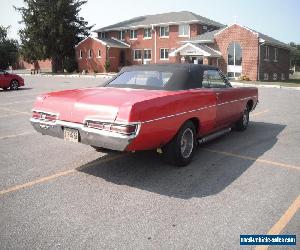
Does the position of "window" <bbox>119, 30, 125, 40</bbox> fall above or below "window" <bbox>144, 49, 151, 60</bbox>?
above

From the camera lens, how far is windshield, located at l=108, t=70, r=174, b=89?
5.70 metres

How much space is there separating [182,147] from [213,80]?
1828 millimetres

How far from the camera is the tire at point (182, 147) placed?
5227mm

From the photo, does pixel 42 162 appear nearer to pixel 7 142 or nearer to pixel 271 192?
pixel 7 142

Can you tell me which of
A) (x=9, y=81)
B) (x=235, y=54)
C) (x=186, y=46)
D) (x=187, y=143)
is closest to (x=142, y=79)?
(x=187, y=143)

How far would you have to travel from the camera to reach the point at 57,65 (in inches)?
1984

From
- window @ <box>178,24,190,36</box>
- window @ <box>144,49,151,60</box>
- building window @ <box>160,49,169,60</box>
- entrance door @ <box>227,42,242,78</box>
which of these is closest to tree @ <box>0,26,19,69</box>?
window @ <box>144,49,151,60</box>

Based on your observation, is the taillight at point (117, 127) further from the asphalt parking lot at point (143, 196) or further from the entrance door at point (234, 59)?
the entrance door at point (234, 59)

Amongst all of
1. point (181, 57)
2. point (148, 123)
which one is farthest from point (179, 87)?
point (181, 57)

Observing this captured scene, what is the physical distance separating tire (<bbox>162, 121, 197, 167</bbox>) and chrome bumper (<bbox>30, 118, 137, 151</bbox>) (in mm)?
1042

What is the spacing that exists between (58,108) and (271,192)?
3282 mm

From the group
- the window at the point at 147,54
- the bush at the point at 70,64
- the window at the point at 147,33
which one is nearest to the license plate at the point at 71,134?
the window at the point at 147,54

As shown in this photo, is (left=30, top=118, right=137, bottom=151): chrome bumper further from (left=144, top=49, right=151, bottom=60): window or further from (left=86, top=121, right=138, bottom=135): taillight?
(left=144, top=49, right=151, bottom=60): window

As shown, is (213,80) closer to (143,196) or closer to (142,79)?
(142,79)
